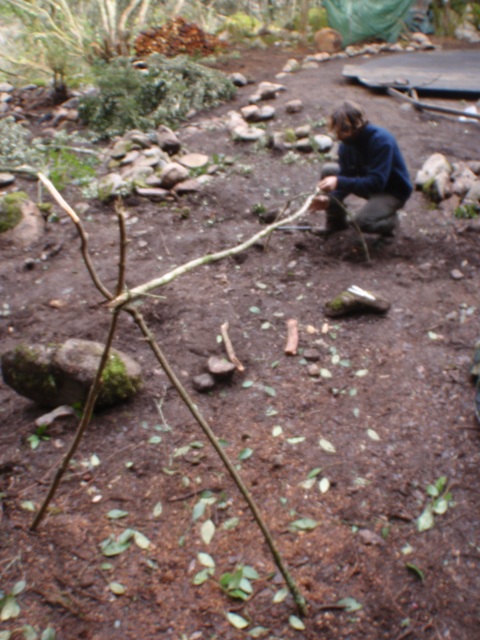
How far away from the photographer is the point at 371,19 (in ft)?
37.9

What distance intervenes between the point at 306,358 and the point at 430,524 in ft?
4.10

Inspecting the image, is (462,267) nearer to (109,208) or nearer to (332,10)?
(109,208)

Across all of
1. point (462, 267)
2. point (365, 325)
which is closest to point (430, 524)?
point (365, 325)

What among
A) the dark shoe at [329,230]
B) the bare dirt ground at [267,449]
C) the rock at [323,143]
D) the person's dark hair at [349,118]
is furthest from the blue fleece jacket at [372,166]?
the rock at [323,143]

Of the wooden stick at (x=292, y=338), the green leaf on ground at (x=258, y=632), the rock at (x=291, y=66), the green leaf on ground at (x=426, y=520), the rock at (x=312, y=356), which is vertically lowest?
the green leaf on ground at (x=258, y=632)

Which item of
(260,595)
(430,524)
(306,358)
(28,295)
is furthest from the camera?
(28,295)

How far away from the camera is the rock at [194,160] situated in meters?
5.76

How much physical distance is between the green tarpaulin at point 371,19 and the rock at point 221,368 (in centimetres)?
1084

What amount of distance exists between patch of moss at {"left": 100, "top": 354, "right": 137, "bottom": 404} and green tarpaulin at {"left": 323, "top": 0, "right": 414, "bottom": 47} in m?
11.2

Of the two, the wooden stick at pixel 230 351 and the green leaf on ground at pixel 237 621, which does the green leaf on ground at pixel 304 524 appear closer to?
the green leaf on ground at pixel 237 621

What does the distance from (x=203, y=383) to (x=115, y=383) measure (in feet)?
1.69

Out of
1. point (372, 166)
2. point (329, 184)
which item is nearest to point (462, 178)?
point (372, 166)

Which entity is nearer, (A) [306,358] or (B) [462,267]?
(A) [306,358]

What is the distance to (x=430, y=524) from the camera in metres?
2.35
